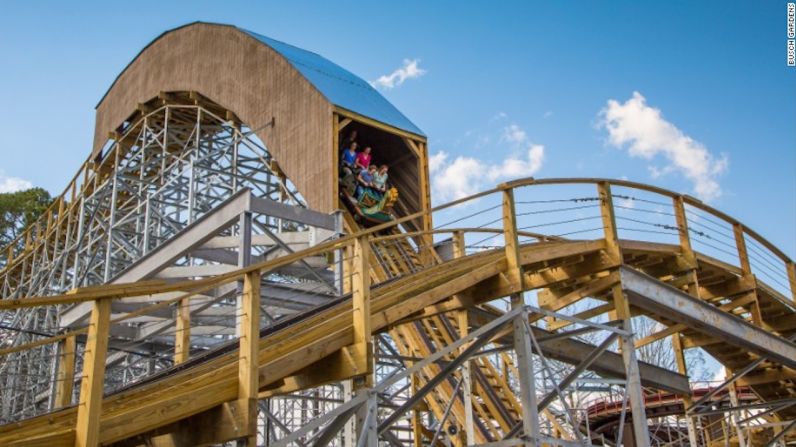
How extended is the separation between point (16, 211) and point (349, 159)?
29021mm

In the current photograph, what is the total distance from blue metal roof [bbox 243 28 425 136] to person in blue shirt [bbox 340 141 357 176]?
2.58 ft

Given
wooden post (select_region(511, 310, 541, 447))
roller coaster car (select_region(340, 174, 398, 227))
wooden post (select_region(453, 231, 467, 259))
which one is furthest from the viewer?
roller coaster car (select_region(340, 174, 398, 227))

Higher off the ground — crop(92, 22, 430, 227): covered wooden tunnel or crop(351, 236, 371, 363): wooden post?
crop(92, 22, 430, 227): covered wooden tunnel

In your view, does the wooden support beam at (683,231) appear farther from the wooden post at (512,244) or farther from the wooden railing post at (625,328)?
the wooden post at (512,244)

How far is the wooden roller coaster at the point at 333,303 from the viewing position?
5801 mm

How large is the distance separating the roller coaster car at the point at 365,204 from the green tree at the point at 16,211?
2807cm

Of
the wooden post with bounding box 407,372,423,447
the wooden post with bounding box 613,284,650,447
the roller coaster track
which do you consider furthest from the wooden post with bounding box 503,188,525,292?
the wooden post with bounding box 407,372,423,447

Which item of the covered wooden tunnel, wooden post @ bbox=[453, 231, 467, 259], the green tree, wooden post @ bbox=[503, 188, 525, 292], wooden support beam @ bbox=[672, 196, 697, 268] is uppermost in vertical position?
the green tree

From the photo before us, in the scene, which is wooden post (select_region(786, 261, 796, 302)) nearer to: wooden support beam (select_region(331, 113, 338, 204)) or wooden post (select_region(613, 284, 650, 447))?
wooden post (select_region(613, 284, 650, 447))

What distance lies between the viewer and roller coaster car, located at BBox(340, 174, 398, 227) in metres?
15.7

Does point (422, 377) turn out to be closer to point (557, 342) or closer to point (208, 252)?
point (557, 342)

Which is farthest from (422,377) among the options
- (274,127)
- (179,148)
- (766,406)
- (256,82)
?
(179,148)

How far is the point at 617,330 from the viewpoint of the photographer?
28.9ft

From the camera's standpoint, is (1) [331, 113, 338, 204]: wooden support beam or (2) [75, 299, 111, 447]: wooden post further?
(1) [331, 113, 338, 204]: wooden support beam
